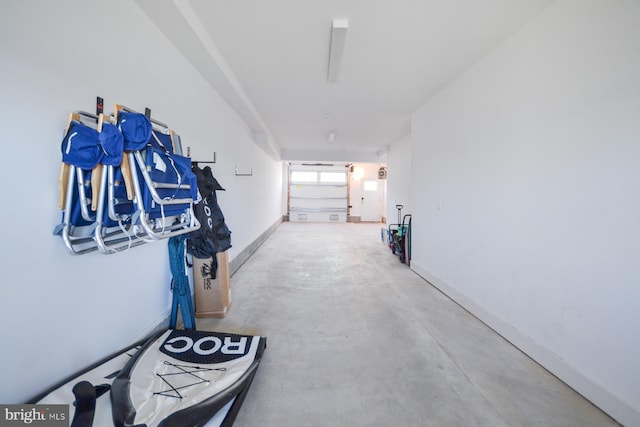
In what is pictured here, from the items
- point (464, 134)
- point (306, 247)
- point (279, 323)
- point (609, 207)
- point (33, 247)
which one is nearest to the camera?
point (33, 247)

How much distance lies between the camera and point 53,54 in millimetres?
1161

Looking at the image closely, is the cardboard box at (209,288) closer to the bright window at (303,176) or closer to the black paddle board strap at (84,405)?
the black paddle board strap at (84,405)

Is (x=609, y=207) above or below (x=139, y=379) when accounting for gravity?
above

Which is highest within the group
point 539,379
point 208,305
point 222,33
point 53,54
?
point 222,33

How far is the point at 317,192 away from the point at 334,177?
1.06 meters

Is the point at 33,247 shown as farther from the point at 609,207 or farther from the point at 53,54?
the point at 609,207

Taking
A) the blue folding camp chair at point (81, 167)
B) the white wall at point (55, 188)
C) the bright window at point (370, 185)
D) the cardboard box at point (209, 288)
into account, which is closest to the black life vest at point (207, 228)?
the cardboard box at point (209, 288)

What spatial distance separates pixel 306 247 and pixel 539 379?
467 centimetres

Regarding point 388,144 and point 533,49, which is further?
point 388,144

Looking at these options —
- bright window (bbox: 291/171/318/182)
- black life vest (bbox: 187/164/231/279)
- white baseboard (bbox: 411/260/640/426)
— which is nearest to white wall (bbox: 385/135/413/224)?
white baseboard (bbox: 411/260/640/426)

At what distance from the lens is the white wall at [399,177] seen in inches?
216

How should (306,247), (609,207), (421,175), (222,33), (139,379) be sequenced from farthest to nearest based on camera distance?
(306,247), (421,175), (222,33), (609,207), (139,379)

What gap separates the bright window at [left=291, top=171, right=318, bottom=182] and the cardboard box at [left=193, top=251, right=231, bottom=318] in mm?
8734

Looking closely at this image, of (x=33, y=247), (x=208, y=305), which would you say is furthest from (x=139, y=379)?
(x=208, y=305)
